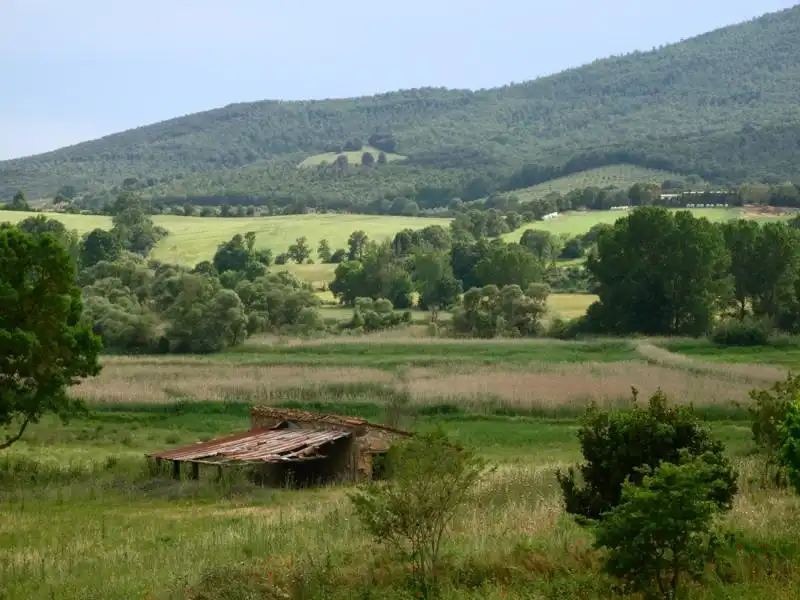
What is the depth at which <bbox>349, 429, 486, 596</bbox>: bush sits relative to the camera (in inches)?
531

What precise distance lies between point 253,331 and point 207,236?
56.0 metres

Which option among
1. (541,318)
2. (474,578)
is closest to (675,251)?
(541,318)

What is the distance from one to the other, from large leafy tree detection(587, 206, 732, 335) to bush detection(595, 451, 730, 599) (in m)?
54.2

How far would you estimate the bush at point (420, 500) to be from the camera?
531 inches

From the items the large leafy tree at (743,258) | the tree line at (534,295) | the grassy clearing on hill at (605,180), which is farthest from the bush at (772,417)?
the grassy clearing on hill at (605,180)

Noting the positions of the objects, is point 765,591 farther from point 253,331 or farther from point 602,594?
point 253,331

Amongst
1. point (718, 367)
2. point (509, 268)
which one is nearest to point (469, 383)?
point (718, 367)

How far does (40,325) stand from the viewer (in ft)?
94.9

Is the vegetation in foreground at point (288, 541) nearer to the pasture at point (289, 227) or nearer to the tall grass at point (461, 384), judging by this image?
the tall grass at point (461, 384)

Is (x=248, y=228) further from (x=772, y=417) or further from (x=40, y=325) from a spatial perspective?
(x=772, y=417)

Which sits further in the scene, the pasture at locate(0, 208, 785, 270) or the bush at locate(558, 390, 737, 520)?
the pasture at locate(0, 208, 785, 270)

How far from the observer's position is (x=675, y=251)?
65500 millimetres

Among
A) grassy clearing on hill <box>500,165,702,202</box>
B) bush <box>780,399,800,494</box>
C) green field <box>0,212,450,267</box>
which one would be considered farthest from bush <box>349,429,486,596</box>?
grassy clearing on hill <box>500,165,702,202</box>

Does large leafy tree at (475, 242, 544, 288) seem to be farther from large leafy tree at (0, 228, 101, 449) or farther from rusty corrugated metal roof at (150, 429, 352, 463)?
large leafy tree at (0, 228, 101, 449)
